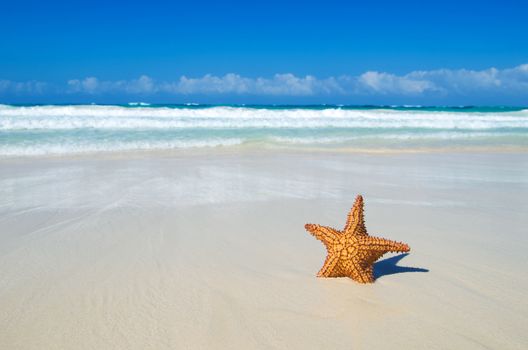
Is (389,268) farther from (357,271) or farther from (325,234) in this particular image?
(325,234)

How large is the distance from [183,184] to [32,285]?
3.73 m

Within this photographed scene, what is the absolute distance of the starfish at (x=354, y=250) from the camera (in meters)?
3.02

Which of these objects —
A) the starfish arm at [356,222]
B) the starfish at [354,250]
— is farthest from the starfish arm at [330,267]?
the starfish arm at [356,222]

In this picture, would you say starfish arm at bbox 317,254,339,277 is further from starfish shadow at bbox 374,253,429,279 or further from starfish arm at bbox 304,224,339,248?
starfish shadow at bbox 374,253,429,279

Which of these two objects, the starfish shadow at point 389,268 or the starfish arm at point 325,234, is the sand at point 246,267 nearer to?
the starfish shadow at point 389,268

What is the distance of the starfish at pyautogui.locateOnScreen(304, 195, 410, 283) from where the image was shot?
3.02 metres

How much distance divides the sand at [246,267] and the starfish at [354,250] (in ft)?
0.27

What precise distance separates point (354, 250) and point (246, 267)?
0.84 meters

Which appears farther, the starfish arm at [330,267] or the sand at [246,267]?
the starfish arm at [330,267]

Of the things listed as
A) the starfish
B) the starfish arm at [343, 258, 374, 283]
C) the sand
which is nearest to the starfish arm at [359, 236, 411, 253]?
the starfish

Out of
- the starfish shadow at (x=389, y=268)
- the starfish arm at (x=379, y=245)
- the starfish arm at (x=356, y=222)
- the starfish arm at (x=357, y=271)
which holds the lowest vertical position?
the starfish shadow at (x=389, y=268)

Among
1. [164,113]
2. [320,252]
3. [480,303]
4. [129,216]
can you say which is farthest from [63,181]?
[164,113]

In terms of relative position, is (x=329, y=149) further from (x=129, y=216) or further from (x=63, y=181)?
(x=129, y=216)

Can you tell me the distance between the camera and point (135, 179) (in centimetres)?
702
